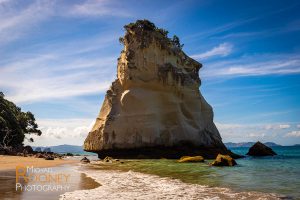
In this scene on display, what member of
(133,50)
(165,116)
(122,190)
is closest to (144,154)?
(165,116)

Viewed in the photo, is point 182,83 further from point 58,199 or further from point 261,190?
point 58,199

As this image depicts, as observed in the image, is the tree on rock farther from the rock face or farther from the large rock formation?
the rock face

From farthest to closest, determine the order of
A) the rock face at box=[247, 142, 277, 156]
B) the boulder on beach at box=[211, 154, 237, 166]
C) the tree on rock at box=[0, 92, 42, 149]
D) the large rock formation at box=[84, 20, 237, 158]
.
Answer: the rock face at box=[247, 142, 277, 156] < the tree on rock at box=[0, 92, 42, 149] < the large rock formation at box=[84, 20, 237, 158] < the boulder on beach at box=[211, 154, 237, 166]

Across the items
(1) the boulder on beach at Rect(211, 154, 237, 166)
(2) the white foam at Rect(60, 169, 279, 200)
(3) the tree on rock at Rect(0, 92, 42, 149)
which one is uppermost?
(3) the tree on rock at Rect(0, 92, 42, 149)

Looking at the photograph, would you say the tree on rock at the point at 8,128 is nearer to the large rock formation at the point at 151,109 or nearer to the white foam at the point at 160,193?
the large rock formation at the point at 151,109

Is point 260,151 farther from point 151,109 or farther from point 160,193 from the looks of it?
point 160,193

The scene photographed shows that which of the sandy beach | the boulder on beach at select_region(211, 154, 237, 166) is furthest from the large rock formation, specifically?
the sandy beach

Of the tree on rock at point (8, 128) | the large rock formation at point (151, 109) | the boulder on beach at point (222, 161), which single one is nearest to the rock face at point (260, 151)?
the large rock formation at point (151, 109)

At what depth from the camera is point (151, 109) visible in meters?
39.3

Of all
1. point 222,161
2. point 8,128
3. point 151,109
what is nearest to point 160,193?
point 222,161

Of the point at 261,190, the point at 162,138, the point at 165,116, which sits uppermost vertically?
the point at 165,116

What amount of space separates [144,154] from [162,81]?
9.36 m

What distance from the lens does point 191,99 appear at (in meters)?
42.8

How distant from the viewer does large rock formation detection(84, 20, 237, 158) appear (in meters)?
38.1
